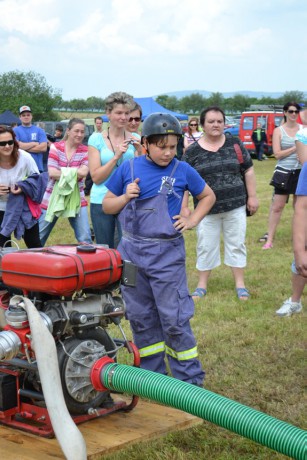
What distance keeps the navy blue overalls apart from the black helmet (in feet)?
0.97

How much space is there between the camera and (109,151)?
21.6 ft

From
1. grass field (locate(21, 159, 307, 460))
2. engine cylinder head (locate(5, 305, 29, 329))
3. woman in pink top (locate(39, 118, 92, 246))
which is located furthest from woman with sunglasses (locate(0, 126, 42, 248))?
engine cylinder head (locate(5, 305, 29, 329))

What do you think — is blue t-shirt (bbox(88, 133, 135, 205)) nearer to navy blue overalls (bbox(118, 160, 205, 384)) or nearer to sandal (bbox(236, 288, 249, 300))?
navy blue overalls (bbox(118, 160, 205, 384))

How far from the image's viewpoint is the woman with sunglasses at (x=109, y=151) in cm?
646

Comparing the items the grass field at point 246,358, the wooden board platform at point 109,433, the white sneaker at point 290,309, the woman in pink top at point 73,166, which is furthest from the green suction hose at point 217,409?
the woman in pink top at point 73,166

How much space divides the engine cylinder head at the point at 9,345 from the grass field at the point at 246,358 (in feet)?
2.55

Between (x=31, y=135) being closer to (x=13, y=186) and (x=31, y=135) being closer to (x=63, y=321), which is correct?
(x=13, y=186)

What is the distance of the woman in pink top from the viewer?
8477 millimetres

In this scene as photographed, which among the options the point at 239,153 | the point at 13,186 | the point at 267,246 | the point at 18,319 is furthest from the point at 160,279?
the point at 267,246

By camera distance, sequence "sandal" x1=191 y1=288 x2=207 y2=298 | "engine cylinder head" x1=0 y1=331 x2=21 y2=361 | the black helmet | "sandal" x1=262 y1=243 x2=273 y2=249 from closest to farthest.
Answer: "engine cylinder head" x1=0 y1=331 x2=21 y2=361
the black helmet
"sandal" x1=191 y1=288 x2=207 y2=298
"sandal" x1=262 y1=243 x2=273 y2=249

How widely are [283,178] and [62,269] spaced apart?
6.81m

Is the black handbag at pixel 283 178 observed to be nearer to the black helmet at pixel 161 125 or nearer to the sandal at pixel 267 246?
the sandal at pixel 267 246

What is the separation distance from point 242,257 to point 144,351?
3.04m

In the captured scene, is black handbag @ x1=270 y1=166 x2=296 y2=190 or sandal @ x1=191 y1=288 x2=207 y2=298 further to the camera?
black handbag @ x1=270 y1=166 x2=296 y2=190
